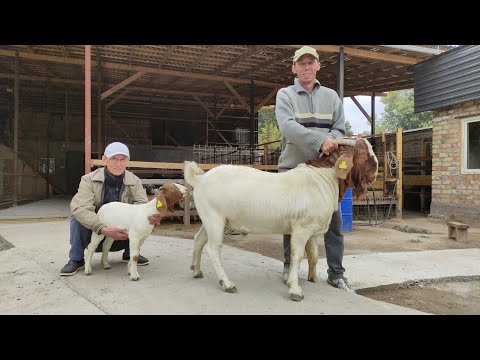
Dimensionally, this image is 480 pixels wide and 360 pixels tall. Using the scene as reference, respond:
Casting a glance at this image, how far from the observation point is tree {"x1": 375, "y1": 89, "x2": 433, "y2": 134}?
35.5 meters

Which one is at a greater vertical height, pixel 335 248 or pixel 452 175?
pixel 452 175

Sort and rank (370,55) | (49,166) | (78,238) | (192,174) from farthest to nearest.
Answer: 1. (49,166)
2. (370,55)
3. (78,238)
4. (192,174)

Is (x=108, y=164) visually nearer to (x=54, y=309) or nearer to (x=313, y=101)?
(x=54, y=309)

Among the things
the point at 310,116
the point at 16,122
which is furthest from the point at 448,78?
the point at 16,122

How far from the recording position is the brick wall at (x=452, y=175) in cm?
855

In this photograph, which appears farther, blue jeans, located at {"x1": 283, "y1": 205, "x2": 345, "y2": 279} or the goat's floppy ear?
blue jeans, located at {"x1": 283, "y1": 205, "x2": 345, "y2": 279}

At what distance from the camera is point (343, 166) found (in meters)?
2.63

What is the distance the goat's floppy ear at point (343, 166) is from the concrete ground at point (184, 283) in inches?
36.3

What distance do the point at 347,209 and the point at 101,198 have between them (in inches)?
198

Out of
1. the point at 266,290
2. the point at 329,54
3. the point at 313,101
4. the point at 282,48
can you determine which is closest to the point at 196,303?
the point at 266,290

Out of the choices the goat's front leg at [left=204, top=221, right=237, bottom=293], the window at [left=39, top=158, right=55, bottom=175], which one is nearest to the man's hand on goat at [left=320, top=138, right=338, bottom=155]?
the goat's front leg at [left=204, top=221, right=237, bottom=293]

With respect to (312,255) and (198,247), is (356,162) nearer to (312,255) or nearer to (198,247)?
(312,255)

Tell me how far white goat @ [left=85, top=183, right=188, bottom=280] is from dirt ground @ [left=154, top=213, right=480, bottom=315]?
6.25 ft

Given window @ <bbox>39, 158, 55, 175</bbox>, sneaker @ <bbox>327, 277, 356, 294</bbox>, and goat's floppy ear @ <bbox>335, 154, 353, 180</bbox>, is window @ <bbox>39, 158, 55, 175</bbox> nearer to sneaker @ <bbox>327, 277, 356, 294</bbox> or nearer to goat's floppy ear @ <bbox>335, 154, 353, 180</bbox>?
sneaker @ <bbox>327, 277, 356, 294</bbox>
